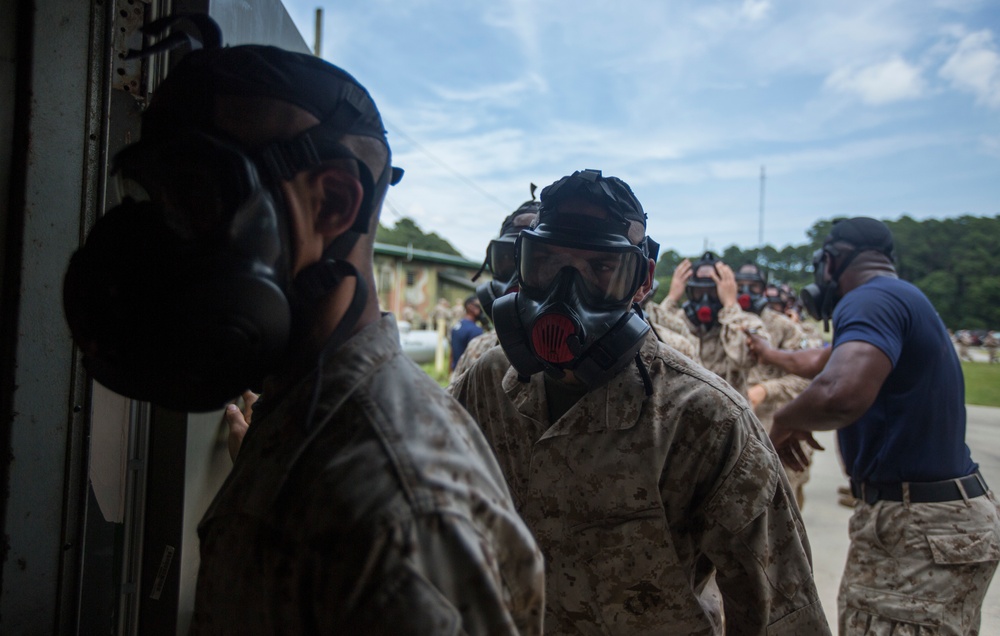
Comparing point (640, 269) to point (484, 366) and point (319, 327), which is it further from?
point (319, 327)

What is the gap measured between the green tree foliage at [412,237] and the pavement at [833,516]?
130 ft

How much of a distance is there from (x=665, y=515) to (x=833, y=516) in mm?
6016

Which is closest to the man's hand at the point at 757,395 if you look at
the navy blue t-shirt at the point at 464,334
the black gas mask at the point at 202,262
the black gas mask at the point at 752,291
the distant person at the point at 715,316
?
the distant person at the point at 715,316

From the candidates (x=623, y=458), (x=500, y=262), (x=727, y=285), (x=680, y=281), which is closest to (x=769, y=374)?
(x=727, y=285)

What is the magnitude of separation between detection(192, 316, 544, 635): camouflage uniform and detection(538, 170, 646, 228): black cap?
3.96 ft

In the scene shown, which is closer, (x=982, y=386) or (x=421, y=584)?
(x=421, y=584)

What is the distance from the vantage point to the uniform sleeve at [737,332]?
5336 millimetres

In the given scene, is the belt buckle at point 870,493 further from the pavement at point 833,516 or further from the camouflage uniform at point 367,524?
the camouflage uniform at point 367,524

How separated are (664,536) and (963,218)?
78.1 meters

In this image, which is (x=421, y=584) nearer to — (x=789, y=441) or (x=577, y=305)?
(x=577, y=305)

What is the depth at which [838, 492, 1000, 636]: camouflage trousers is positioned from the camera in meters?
2.74

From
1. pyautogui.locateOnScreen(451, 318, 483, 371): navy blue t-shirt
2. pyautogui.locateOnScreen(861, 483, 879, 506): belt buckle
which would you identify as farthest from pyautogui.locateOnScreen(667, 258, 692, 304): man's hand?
pyautogui.locateOnScreen(451, 318, 483, 371): navy blue t-shirt

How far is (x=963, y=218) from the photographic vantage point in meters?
64.1

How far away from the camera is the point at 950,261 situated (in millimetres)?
56406
